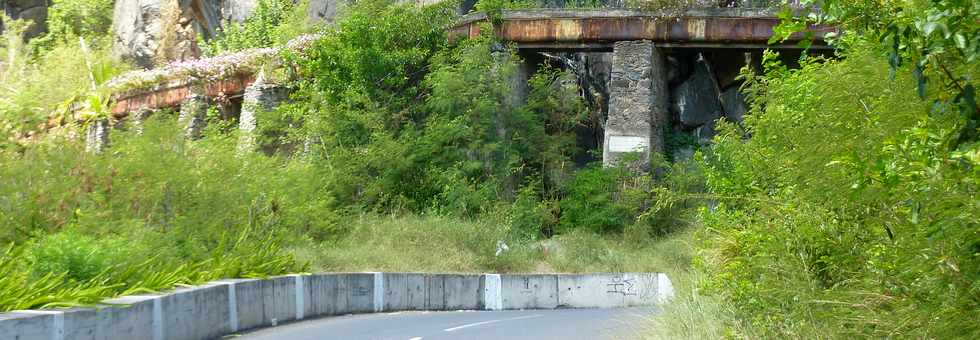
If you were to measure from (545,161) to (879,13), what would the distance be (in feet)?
80.5

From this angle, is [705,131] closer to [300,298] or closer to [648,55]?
[648,55]

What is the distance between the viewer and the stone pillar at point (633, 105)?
93.2 ft

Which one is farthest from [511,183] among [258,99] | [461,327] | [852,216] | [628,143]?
[852,216]

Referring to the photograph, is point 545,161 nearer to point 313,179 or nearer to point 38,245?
point 313,179

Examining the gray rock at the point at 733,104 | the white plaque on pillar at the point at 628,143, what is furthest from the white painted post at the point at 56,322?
the gray rock at the point at 733,104

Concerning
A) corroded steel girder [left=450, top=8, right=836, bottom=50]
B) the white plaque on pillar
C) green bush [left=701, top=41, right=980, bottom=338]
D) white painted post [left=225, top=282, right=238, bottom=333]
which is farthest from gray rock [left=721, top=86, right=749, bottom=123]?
white painted post [left=225, top=282, right=238, bottom=333]

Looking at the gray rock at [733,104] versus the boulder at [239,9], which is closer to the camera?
the gray rock at [733,104]

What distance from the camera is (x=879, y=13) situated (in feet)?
21.3

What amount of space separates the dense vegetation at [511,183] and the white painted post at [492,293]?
4.47ft

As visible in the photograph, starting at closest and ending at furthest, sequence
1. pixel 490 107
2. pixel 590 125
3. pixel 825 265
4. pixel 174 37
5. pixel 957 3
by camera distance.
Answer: pixel 957 3 < pixel 825 265 < pixel 490 107 < pixel 590 125 < pixel 174 37

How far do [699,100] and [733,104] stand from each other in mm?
1075

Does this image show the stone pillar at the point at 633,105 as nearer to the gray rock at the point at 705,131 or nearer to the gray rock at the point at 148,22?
the gray rock at the point at 705,131

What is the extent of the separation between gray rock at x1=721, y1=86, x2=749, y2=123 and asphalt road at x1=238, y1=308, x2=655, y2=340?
1345cm

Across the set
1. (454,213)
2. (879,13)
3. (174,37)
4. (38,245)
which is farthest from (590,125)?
(879,13)
